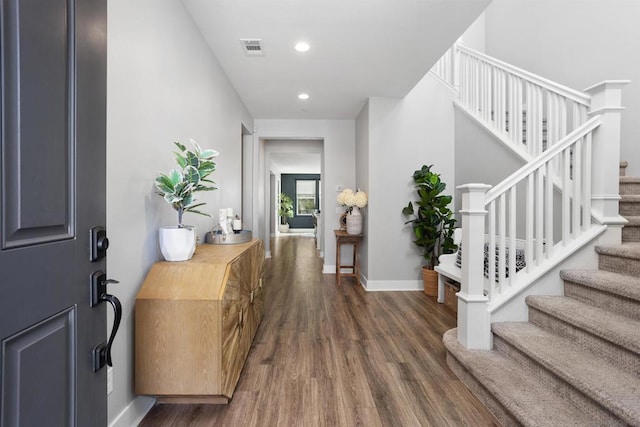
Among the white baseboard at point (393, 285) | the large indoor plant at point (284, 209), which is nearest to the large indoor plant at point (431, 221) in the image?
the white baseboard at point (393, 285)

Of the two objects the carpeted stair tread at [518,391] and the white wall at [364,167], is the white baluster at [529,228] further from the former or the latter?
the white wall at [364,167]

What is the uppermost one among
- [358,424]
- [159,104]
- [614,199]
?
[159,104]

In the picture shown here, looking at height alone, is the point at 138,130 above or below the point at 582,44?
below

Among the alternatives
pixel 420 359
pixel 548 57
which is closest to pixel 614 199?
pixel 420 359

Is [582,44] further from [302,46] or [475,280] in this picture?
[475,280]

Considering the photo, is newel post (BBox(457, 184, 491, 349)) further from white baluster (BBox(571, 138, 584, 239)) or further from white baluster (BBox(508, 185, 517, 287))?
white baluster (BBox(571, 138, 584, 239))

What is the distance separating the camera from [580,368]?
156 centimetres

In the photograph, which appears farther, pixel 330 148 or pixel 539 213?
pixel 330 148

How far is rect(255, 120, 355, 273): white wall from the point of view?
209 inches

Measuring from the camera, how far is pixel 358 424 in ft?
5.44

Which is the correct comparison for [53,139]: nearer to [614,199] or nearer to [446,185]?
[614,199]

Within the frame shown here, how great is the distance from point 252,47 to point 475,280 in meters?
2.62

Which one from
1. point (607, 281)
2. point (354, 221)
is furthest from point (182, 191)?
point (354, 221)

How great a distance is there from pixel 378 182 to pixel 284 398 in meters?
3.00
